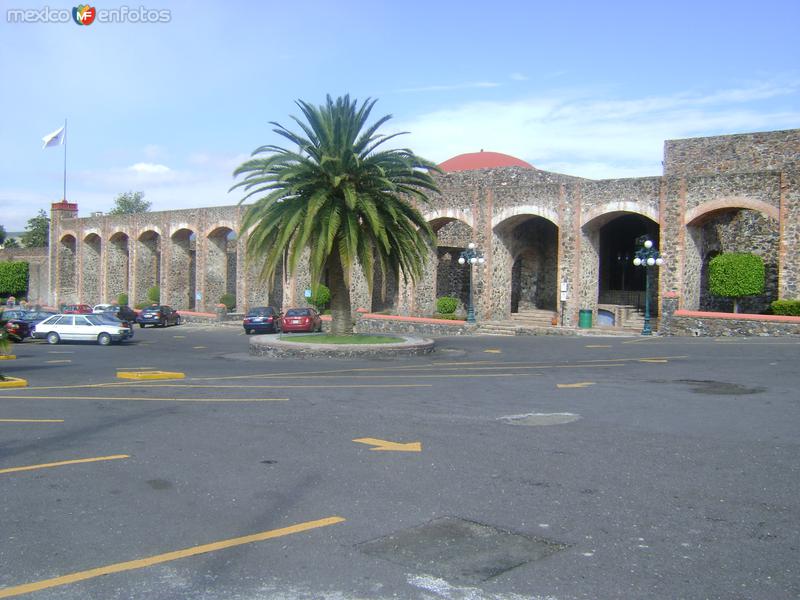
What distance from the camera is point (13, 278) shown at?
69375 millimetres

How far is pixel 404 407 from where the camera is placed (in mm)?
12828

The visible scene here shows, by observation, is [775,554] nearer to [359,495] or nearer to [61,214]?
[359,495]

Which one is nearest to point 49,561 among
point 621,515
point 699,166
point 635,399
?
point 621,515

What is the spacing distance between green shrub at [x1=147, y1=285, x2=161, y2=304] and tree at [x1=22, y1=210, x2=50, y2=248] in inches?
1412

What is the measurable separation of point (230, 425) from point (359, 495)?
429 cm

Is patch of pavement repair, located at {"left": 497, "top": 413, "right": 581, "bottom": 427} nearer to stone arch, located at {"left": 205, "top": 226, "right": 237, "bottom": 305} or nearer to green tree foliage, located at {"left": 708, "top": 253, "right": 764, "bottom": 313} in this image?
green tree foliage, located at {"left": 708, "top": 253, "right": 764, "bottom": 313}

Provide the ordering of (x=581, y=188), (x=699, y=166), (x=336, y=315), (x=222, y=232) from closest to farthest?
1. (x=336, y=315)
2. (x=581, y=188)
3. (x=699, y=166)
4. (x=222, y=232)

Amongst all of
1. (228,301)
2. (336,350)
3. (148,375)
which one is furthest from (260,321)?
(148,375)

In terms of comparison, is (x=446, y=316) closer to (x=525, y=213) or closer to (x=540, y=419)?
(x=525, y=213)

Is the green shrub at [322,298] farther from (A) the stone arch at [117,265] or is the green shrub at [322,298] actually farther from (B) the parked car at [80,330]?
(A) the stone arch at [117,265]

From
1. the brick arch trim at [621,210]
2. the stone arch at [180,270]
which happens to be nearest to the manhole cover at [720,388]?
the brick arch trim at [621,210]

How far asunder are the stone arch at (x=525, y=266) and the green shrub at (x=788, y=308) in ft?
44.6

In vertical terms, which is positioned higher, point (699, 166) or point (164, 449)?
point (699, 166)

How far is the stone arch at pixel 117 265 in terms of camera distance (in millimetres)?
62188
